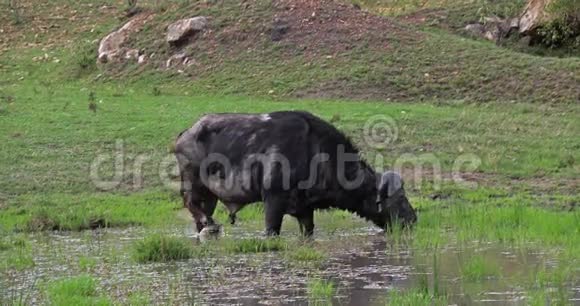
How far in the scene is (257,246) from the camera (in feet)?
37.8

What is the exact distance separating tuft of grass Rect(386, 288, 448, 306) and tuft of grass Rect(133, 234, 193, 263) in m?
3.22

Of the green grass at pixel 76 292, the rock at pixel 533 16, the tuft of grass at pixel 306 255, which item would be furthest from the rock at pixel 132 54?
the green grass at pixel 76 292

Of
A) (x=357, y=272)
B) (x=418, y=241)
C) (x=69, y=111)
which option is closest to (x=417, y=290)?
(x=357, y=272)

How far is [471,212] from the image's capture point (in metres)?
13.5

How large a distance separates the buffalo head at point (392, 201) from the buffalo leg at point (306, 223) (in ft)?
2.59

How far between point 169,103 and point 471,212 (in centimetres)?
1316

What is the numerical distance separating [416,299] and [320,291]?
3.17 feet

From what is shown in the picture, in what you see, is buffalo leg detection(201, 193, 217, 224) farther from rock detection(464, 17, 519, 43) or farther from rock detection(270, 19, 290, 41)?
rock detection(464, 17, 519, 43)

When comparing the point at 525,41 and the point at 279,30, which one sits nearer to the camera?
the point at 279,30

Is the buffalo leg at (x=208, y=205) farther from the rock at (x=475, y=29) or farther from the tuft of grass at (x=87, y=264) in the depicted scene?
the rock at (x=475, y=29)

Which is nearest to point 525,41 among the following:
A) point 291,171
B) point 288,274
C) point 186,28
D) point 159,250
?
point 186,28

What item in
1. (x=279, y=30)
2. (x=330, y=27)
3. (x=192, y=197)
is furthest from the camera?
(x=279, y=30)

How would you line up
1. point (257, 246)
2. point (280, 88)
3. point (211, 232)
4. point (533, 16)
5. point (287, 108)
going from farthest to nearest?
point (533, 16) < point (280, 88) < point (287, 108) < point (211, 232) < point (257, 246)

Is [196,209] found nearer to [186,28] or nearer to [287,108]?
[287,108]
